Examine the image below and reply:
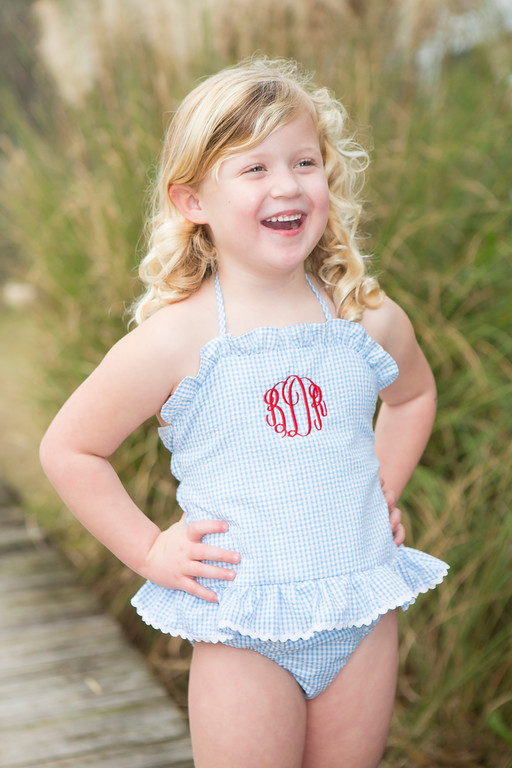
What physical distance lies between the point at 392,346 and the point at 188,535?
49 centimetres

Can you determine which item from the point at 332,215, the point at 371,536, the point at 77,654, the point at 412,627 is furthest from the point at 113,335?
the point at 371,536

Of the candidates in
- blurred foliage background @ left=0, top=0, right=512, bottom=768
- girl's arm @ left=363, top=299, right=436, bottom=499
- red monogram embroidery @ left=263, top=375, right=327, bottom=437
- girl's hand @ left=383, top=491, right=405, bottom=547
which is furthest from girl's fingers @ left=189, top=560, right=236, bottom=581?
blurred foliage background @ left=0, top=0, right=512, bottom=768

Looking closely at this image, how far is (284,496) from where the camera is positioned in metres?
1.29

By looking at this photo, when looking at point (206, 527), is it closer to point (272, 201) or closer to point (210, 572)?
point (210, 572)

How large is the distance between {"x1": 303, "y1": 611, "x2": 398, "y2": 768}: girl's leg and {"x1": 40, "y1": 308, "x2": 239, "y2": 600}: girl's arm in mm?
263

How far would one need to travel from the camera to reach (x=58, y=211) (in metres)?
3.36

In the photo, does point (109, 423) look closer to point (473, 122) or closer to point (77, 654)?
point (77, 654)

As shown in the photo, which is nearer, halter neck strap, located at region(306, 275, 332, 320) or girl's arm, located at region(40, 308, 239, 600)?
girl's arm, located at region(40, 308, 239, 600)

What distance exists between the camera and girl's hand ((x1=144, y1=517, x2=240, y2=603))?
1.28m

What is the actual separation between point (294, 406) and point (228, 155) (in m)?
0.39

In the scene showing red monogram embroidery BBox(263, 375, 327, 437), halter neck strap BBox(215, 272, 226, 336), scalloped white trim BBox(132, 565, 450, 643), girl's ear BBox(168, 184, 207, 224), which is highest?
girl's ear BBox(168, 184, 207, 224)

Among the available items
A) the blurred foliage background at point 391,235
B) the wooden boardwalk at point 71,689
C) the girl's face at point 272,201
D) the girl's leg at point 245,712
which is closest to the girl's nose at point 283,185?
the girl's face at point 272,201

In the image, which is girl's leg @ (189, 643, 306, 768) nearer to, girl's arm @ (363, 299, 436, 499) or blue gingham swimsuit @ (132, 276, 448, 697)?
blue gingham swimsuit @ (132, 276, 448, 697)

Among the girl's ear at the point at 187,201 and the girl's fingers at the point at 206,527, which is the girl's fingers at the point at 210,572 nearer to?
the girl's fingers at the point at 206,527
